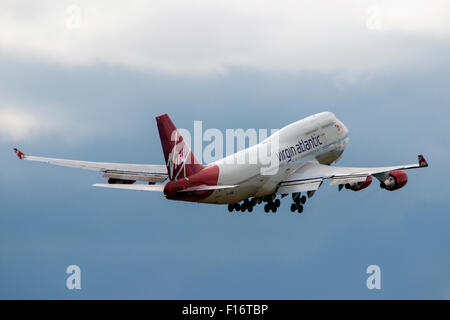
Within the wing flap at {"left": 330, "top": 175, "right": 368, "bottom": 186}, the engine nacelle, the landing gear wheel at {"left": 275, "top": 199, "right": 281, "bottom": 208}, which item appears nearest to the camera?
the wing flap at {"left": 330, "top": 175, "right": 368, "bottom": 186}

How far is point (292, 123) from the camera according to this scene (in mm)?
98500

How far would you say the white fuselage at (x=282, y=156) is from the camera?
87500 millimetres

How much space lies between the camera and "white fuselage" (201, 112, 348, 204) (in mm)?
87500

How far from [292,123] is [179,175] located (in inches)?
743

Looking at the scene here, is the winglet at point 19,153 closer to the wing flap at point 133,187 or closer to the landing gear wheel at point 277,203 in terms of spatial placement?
the wing flap at point 133,187

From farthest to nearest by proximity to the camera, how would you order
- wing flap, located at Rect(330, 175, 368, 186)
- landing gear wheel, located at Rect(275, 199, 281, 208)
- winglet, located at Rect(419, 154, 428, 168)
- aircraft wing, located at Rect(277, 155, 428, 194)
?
landing gear wheel, located at Rect(275, 199, 281, 208) < aircraft wing, located at Rect(277, 155, 428, 194) < wing flap, located at Rect(330, 175, 368, 186) < winglet, located at Rect(419, 154, 428, 168)

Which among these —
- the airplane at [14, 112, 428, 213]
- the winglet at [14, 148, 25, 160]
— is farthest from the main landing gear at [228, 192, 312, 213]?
the winglet at [14, 148, 25, 160]

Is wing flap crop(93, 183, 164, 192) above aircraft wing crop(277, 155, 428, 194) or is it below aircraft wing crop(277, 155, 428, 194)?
below

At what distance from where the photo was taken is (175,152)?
8194 centimetres

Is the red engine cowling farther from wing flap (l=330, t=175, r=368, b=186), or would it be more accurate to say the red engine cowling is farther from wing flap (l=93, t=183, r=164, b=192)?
wing flap (l=93, t=183, r=164, b=192)

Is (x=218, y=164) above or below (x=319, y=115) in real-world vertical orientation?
below

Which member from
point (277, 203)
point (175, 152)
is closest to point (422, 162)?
point (277, 203)

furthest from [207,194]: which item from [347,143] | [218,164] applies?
[347,143]

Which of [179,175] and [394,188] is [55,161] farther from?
[394,188]
